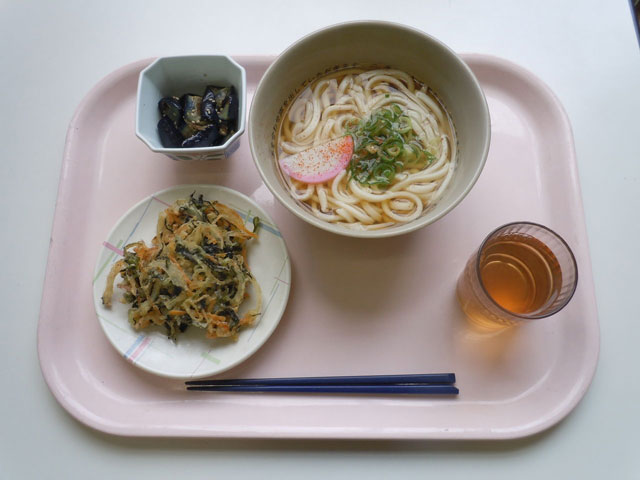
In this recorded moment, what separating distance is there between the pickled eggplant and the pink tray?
16 cm

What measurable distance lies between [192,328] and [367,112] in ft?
3.44

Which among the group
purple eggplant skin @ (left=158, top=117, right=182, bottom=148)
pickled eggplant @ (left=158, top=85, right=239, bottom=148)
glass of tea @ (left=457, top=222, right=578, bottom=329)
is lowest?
glass of tea @ (left=457, top=222, right=578, bottom=329)

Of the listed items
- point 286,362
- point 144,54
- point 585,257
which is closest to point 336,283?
point 286,362

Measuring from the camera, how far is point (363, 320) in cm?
159

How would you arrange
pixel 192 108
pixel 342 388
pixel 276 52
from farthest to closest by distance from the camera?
1. pixel 276 52
2. pixel 192 108
3. pixel 342 388

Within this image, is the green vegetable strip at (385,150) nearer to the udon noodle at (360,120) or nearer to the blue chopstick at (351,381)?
the udon noodle at (360,120)

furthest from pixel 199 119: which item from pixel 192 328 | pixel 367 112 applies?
pixel 192 328

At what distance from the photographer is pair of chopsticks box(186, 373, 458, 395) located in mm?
1519

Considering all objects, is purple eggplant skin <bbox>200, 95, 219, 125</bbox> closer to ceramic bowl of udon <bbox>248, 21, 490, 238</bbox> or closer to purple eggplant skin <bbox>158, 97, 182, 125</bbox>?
purple eggplant skin <bbox>158, 97, 182, 125</bbox>

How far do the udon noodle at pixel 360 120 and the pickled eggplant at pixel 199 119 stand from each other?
22cm

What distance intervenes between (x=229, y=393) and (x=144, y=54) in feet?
5.05

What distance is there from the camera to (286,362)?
157cm

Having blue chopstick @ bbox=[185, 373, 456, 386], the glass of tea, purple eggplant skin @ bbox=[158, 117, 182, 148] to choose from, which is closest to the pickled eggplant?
purple eggplant skin @ bbox=[158, 117, 182, 148]

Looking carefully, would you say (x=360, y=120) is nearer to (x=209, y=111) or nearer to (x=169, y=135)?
(x=209, y=111)
